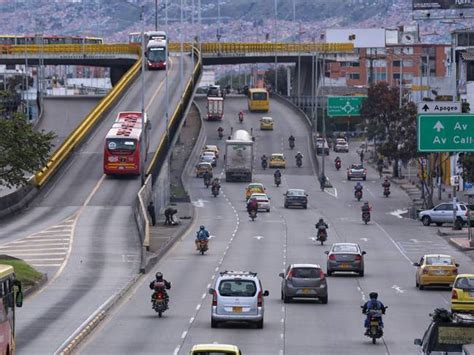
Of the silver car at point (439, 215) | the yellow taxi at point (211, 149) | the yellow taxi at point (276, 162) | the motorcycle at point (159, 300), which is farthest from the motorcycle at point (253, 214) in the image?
the motorcycle at point (159, 300)

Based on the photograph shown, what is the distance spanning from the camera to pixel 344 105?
5787 inches

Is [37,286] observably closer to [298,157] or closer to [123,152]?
[123,152]

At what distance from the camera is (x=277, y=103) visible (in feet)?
579

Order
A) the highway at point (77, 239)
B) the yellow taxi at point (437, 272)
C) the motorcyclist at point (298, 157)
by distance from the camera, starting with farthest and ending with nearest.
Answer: the motorcyclist at point (298, 157), the yellow taxi at point (437, 272), the highway at point (77, 239)

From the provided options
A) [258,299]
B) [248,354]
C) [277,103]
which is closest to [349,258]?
[258,299]

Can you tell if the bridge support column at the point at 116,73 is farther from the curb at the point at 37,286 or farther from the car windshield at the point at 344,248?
the curb at the point at 37,286

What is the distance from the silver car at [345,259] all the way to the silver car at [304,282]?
1028cm

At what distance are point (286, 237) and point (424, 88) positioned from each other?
2946 inches

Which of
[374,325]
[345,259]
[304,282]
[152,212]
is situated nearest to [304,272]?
[304,282]

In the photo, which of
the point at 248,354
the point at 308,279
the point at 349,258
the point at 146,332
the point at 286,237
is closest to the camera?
the point at 248,354

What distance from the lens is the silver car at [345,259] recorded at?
6047cm

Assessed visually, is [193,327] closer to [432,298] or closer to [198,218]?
[432,298]

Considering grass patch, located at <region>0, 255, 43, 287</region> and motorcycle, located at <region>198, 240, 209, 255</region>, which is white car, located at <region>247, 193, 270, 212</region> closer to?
motorcycle, located at <region>198, 240, 209, 255</region>

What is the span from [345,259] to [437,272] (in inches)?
236
